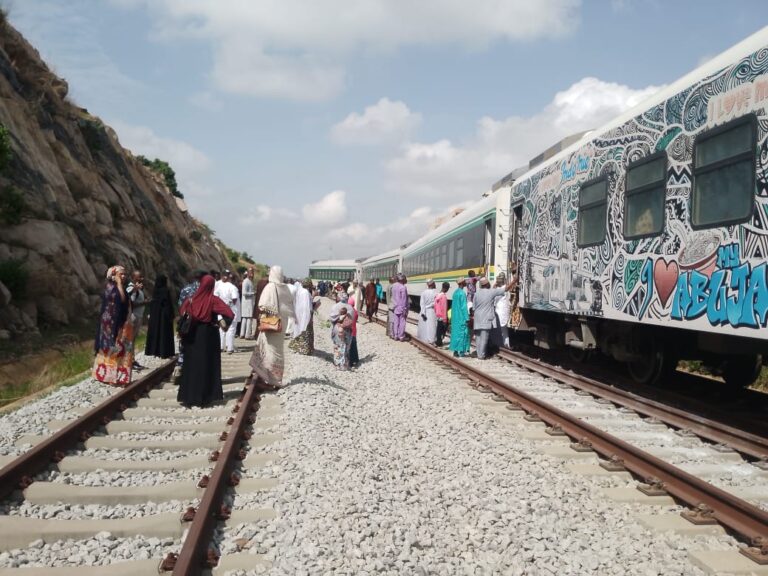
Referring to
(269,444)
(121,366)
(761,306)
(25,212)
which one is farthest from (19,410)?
(25,212)

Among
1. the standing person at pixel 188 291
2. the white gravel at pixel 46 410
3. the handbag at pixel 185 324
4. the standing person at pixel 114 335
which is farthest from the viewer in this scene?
the standing person at pixel 114 335

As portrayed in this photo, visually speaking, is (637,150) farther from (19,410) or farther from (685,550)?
(19,410)

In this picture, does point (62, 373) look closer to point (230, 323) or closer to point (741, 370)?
point (230, 323)

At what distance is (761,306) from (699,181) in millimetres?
1641

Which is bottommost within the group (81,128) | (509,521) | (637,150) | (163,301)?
(509,521)

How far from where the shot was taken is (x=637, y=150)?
26.1 feet

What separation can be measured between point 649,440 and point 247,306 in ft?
38.1

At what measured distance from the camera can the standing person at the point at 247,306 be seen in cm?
1573

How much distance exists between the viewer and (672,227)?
23.2ft

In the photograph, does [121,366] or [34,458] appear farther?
[121,366]

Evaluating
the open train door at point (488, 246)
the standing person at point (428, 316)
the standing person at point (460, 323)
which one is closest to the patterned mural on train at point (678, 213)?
the standing person at point (460, 323)

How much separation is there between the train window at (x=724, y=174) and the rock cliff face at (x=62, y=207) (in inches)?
513

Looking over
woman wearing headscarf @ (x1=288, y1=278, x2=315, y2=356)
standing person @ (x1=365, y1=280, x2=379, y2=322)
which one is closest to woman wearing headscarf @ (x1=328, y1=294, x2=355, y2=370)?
woman wearing headscarf @ (x1=288, y1=278, x2=315, y2=356)

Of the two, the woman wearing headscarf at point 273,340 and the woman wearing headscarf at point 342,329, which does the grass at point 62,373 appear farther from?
the woman wearing headscarf at point 342,329
